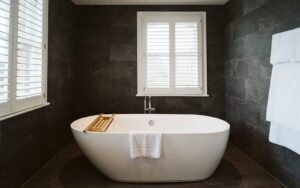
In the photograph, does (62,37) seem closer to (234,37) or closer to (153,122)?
(153,122)

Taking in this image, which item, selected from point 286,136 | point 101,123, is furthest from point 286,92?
point 101,123

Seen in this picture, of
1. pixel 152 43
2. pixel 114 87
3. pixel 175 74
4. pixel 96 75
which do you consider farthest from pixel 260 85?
pixel 96 75

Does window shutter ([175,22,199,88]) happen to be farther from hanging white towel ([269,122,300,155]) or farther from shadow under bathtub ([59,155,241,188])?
hanging white towel ([269,122,300,155])

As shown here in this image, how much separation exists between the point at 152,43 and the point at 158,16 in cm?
48

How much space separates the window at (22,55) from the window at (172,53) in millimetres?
1628

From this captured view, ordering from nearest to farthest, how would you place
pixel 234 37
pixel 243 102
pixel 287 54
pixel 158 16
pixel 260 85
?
1. pixel 287 54
2. pixel 260 85
3. pixel 243 102
4. pixel 234 37
5. pixel 158 16

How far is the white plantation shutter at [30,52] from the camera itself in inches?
81.9

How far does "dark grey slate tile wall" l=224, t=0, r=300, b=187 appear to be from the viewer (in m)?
2.20

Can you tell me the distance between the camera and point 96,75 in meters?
3.77

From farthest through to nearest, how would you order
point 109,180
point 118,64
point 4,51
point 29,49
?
point 118,64, point 109,180, point 29,49, point 4,51

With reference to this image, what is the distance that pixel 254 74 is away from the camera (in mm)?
2811

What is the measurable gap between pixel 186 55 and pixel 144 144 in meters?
2.09

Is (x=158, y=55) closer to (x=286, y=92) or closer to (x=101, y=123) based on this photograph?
(x=101, y=123)

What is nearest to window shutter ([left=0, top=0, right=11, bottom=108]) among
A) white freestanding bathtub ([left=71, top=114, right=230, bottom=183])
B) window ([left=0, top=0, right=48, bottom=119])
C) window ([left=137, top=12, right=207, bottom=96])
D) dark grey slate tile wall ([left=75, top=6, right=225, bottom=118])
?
window ([left=0, top=0, right=48, bottom=119])
